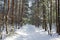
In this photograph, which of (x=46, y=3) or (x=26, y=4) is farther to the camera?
(x=26, y=4)

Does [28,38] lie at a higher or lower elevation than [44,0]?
lower

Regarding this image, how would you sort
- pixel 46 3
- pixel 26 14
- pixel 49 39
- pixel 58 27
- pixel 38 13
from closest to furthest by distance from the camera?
1. pixel 49 39
2. pixel 58 27
3. pixel 46 3
4. pixel 38 13
5. pixel 26 14

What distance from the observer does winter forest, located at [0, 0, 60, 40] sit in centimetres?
1422

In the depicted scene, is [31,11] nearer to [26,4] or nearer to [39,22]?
[26,4]

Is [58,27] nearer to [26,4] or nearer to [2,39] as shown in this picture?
[2,39]

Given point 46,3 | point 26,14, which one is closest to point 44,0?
point 46,3

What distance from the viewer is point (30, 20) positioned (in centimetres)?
3378

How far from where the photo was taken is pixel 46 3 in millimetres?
20547

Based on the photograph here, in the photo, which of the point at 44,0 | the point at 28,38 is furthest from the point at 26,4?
the point at 28,38

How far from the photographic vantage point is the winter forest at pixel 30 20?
1422 cm

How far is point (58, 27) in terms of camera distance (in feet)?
49.9

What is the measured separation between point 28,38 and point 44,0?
29.0ft

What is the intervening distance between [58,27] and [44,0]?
6.31m

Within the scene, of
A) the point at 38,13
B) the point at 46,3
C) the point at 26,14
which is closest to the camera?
the point at 46,3
